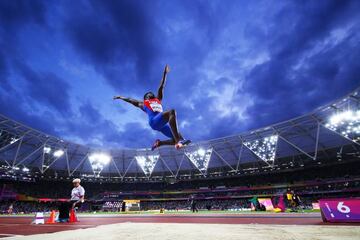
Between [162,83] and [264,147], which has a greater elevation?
[264,147]

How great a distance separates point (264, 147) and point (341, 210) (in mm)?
35582

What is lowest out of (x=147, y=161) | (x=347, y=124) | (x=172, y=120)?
(x=172, y=120)

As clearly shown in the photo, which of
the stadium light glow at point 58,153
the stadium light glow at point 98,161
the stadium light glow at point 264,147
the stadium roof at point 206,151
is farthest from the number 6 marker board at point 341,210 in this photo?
the stadium light glow at point 98,161

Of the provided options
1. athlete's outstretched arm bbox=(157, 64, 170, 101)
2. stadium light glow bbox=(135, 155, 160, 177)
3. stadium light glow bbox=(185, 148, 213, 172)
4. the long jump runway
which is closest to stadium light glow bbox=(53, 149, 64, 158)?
stadium light glow bbox=(135, 155, 160, 177)

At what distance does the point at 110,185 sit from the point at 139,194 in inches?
341

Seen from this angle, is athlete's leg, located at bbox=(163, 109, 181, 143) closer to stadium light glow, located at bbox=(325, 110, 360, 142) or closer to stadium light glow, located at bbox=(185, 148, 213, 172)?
stadium light glow, located at bbox=(325, 110, 360, 142)

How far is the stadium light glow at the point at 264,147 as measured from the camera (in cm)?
4138

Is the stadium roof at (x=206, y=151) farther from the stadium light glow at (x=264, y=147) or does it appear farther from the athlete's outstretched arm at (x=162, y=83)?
the athlete's outstretched arm at (x=162, y=83)

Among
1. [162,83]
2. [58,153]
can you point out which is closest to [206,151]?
[58,153]

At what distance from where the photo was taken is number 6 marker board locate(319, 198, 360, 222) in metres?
8.16

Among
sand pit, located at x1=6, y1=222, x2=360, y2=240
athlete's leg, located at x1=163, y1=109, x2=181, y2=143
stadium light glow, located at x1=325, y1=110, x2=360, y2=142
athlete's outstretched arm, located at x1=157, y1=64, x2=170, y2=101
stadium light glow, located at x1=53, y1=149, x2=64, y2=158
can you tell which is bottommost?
sand pit, located at x1=6, y1=222, x2=360, y2=240

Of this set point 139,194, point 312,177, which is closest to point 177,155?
point 139,194

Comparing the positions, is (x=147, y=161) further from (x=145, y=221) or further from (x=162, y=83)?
(x=162, y=83)

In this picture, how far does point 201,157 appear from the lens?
50.9 meters
